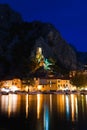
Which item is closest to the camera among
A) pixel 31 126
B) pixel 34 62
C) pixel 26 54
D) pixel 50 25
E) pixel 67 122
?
pixel 31 126

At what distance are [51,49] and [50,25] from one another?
62.1 feet

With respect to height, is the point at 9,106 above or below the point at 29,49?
below

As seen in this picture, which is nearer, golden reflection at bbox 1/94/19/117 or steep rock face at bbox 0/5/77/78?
golden reflection at bbox 1/94/19/117

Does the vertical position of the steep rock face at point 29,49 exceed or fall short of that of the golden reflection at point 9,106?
it exceeds it

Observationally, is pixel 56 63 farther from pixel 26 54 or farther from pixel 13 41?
pixel 13 41

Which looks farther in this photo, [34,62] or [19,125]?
[34,62]

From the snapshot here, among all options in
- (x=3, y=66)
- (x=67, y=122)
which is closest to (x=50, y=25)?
(x=3, y=66)

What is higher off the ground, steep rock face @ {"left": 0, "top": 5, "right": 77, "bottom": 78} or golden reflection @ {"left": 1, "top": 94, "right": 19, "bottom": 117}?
steep rock face @ {"left": 0, "top": 5, "right": 77, "bottom": 78}

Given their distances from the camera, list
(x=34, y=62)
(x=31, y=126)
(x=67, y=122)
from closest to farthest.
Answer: (x=31, y=126) → (x=67, y=122) → (x=34, y=62)

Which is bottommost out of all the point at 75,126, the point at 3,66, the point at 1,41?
the point at 75,126

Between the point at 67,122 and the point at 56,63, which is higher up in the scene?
the point at 56,63

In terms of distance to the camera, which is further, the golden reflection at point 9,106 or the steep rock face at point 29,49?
the steep rock face at point 29,49

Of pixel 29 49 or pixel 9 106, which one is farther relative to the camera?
pixel 29 49

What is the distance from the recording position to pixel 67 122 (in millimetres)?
42406
